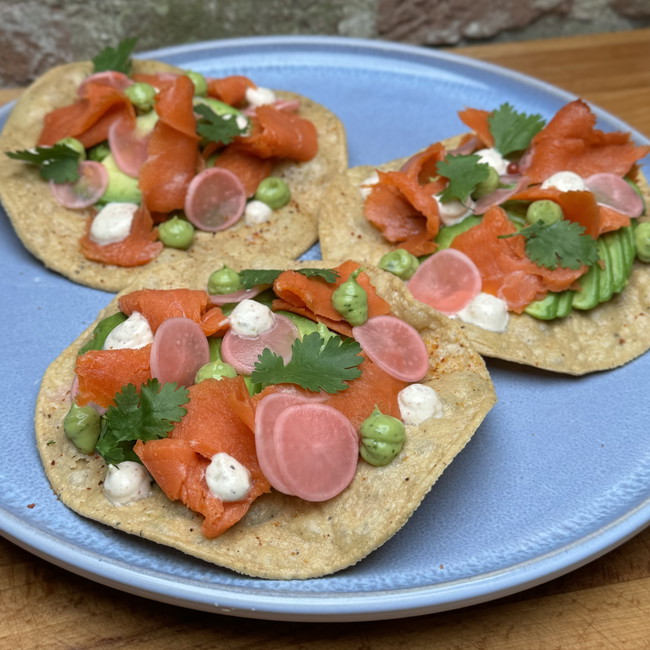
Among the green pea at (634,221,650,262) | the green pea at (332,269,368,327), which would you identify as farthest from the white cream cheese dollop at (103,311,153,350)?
the green pea at (634,221,650,262)

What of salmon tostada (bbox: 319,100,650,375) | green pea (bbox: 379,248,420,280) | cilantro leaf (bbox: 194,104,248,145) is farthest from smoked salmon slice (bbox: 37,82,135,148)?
green pea (bbox: 379,248,420,280)

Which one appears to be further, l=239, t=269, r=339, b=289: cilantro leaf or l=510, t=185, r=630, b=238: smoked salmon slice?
l=510, t=185, r=630, b=238: smoked salmon slice

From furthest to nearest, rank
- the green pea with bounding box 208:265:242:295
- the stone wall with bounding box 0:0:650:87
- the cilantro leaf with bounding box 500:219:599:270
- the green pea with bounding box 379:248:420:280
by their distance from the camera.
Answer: the stone wall with bounding box 0:0:650:87
the green pea with bounding box 379:248:420:280
the cilantro leaf with bounding box 500:219:599:270
the green pea with bounding box 208:265:242:295

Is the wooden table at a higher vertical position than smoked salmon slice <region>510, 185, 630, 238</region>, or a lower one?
lower

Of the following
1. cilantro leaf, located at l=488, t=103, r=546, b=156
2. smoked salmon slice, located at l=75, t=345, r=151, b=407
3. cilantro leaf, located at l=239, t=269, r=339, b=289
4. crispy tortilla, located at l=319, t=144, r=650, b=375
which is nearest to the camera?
smoked salmon slice, located at l=75, t=345, r=151, b=407

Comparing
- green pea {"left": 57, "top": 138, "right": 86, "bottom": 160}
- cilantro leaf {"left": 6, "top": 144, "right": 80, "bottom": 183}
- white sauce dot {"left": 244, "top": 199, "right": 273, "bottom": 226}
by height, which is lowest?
white sauce dot {"left": 244, "top": 199, "right": 273, "bottom": 226}

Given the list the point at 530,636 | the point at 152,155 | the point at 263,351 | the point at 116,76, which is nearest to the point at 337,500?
the point at 263,351

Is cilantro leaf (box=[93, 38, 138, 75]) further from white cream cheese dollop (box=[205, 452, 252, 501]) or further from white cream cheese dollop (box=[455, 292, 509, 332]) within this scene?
white cream cheese dollop (box=[205, 452, 252, 501])

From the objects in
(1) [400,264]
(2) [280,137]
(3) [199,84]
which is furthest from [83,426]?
(3) [199,84]
